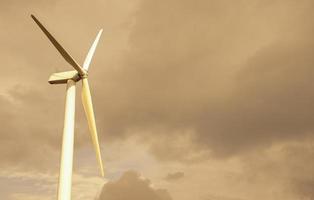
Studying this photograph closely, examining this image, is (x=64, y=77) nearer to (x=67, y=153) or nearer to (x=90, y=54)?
(x=90, y=54)

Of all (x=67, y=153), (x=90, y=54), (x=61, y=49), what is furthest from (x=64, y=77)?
(x=67, y=153)

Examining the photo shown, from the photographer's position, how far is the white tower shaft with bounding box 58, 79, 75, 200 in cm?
4003

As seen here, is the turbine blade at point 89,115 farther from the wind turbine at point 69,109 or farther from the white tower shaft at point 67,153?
the white tower shaft at point 67,153

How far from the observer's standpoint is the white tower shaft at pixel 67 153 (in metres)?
40.0

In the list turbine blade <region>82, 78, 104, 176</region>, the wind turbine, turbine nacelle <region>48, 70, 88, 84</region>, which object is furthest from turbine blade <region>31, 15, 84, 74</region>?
turbine blade <region>82, 78, 104, 176</region>

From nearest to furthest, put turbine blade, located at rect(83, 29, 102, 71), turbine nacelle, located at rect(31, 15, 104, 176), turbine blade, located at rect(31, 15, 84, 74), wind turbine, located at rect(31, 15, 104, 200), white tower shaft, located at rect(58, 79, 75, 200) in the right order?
white tower shaft, located at rect(58, 79, 75, 200) → wind turbine, located at rect(31, 15, 104, 200) → turbine blade, located at rect(31, 15, 84, 74) → turbine nacelle, located at rect(31, 15, 104, 176) → turbine blade, located at rect(83, 29, 102, 71)

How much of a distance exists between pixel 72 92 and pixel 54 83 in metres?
6.11

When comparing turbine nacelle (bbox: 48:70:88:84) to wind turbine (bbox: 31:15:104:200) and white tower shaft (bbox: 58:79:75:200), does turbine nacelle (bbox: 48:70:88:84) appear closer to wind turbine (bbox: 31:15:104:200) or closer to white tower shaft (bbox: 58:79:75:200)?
wind turbine (bbox: 31:15:104:200)

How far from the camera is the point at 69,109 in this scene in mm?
45750

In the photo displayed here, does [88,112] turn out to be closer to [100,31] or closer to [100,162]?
[100,162]

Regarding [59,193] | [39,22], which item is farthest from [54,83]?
[59,193]

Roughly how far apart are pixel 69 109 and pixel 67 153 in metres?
6.10

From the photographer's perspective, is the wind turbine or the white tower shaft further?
the wind turbine

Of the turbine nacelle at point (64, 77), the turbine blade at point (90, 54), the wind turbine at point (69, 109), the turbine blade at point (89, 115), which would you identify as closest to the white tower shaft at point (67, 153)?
the wind turbine at point (69, 109)
